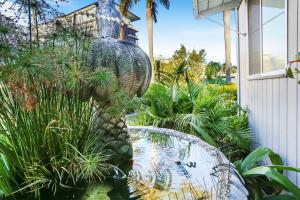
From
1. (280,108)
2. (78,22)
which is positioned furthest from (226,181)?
(280,108)

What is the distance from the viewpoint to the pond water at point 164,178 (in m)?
1.34

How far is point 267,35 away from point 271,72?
0.61 m

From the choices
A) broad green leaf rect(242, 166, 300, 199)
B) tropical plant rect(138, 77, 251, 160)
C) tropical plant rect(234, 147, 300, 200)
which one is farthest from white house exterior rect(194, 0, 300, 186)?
broad green leaf rect(242, 166, 300, 199)

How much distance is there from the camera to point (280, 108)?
319 cm

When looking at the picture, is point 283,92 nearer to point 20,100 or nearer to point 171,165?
point 171,165

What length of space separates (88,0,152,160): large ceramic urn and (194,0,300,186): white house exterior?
171 cm

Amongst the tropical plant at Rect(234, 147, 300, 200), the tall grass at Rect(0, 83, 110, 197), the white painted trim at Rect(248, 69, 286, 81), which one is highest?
the white painted trim at Rect(248, 69, 286, 81)

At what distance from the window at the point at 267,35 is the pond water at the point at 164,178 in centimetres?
177

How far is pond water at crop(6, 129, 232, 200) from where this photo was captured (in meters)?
1.34

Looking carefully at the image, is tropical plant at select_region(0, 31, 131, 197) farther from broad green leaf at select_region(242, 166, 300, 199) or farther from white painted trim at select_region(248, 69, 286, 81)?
white painted trim at select_region(248, 69, 286, 81)

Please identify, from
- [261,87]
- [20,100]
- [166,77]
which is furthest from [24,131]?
[166,77]

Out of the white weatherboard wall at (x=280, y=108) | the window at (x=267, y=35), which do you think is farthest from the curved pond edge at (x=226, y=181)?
the window at (x=267, y=35)

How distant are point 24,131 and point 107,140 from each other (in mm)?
525

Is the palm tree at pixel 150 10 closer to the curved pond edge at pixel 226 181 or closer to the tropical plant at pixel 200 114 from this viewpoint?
the tropical plant at pixel 200 114
